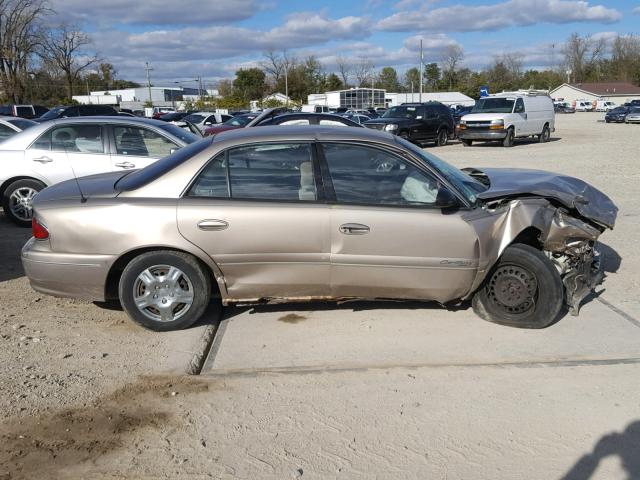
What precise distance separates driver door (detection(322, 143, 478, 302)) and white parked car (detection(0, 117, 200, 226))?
4413 mm

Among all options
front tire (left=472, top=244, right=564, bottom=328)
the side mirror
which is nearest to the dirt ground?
front tire (left=472, top=244, right=564, bottom=328)

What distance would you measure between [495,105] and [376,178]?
22267 millimetres

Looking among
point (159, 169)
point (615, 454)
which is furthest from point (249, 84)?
point (615, 454)

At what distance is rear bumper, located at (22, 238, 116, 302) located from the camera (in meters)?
4.72

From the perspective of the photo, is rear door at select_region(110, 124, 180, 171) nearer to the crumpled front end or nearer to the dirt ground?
the dirt ground

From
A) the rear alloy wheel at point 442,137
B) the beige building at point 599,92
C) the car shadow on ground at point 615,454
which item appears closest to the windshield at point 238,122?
the rear alloy wheel at point 442,137

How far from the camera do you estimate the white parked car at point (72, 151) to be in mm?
8500

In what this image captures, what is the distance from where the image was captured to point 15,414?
12.2 feet

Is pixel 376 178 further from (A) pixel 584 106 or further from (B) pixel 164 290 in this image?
(A) pixel 584 106

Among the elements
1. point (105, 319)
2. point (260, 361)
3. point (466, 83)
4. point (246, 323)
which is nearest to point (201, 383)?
point (260, 361)

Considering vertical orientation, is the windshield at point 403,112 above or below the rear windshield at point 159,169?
above

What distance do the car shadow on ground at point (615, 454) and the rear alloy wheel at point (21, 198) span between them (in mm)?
7749

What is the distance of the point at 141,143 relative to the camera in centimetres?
859

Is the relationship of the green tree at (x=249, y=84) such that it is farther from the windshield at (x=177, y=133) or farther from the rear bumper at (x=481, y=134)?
the windshield at (x=177, y=133)
